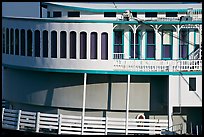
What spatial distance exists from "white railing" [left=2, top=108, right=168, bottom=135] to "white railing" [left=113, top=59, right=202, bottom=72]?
1.60m

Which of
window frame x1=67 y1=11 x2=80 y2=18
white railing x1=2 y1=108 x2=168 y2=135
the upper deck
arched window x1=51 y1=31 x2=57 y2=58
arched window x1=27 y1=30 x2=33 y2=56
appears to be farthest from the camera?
window frame x1=67 y1=11 x2=80 y2=18

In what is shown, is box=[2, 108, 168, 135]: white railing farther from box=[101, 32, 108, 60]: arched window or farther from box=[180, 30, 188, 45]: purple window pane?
box=[180, 30, 188, 45]: purple window pane

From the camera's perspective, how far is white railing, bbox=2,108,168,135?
70.2 ft

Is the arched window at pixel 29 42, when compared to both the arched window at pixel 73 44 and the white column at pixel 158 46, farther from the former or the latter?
the white column at pixel 158 46

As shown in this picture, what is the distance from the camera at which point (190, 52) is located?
2278cm

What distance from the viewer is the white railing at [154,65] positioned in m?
21.8

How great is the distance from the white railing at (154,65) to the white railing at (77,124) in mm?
1599

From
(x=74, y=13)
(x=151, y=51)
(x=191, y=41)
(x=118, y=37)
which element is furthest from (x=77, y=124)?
(x=191, y=41)

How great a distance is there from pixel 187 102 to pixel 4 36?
6904 mm

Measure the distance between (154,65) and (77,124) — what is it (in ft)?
9.84

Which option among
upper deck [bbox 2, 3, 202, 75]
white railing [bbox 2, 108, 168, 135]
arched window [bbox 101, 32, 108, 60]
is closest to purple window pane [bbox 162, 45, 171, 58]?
upper deck [bbox 2, 3, 202, 75]

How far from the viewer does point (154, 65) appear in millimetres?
21828

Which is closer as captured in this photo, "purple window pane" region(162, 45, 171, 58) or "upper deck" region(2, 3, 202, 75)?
"upper deck" region(2, 3, 202, 75)

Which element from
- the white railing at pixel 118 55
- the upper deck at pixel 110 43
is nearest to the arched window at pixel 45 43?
the upper deck at pixel 110 43
